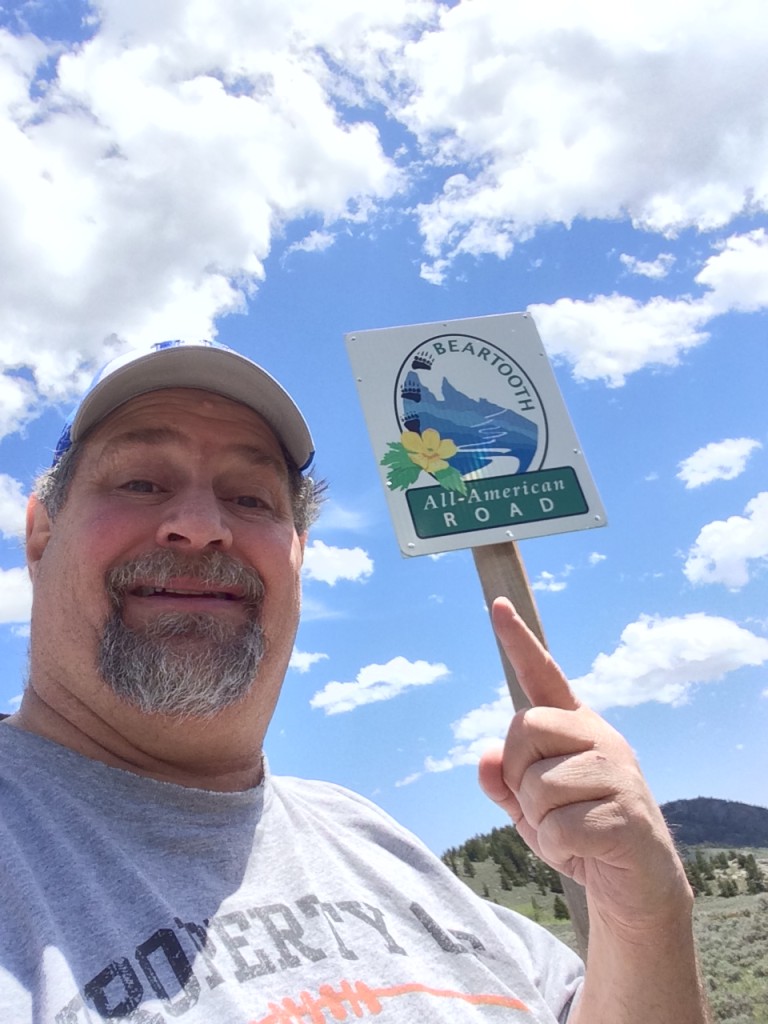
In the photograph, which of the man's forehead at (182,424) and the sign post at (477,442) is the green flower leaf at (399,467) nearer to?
the sign post at (477,442)

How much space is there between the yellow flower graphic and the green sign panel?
8 cm

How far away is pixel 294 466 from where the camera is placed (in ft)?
6.39

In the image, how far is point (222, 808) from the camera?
4.37 feet

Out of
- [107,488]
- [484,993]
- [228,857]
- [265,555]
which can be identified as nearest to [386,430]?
[265,555]

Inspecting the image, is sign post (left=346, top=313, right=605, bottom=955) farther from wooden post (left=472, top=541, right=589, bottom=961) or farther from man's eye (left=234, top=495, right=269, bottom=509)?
man's eye (left=234, top=495, right=269, bottom=509)

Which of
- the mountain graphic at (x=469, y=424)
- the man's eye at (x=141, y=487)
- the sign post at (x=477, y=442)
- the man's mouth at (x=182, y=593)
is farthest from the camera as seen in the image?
the mountain graphic at (x=469, y=424)

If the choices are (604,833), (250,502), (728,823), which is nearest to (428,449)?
(250,502)

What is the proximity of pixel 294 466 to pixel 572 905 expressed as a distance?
1.24 metres

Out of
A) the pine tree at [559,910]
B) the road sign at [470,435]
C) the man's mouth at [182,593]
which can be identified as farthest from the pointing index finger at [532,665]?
the pine tree at [559,910]

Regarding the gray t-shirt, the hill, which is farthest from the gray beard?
the hill

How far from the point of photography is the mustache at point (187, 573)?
1.44 metres

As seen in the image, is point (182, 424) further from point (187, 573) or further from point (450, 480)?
point (450, 480)

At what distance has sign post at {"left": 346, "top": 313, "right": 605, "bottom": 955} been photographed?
1.96 m

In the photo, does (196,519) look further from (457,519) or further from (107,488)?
(457,519)
